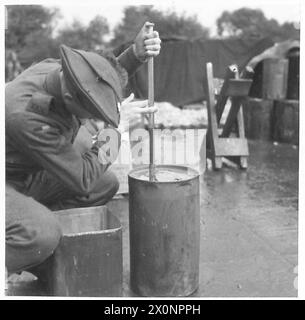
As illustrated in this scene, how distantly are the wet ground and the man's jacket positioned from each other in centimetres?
78

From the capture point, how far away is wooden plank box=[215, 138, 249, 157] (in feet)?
18.9

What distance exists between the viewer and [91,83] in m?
2.15

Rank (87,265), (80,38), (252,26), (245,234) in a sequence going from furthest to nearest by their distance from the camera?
(252,26) < (80,38) < (245,234) < (87,265)

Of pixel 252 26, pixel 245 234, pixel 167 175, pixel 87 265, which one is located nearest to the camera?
pixel 87 265

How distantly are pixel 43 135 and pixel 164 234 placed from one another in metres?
0.83

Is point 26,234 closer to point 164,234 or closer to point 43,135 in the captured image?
point 43,135

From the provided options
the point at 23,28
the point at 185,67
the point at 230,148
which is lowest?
the point at 230,148

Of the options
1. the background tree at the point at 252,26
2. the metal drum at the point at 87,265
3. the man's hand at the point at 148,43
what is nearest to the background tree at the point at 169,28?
the background tree at the point at 252,26

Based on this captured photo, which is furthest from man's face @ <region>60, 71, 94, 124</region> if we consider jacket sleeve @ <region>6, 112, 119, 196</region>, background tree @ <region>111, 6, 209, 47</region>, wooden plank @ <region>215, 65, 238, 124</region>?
background tree @ <region>111, 6, 209, 47</region>

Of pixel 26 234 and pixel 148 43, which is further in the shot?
pixel 148 43

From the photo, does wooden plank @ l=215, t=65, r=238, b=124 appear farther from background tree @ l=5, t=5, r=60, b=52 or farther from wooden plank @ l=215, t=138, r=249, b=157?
background tree @ l=5, t=5, r=60, b=52

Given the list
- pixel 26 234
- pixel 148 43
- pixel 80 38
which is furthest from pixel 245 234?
pixel 80 38

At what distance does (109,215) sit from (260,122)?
17.7 feet
